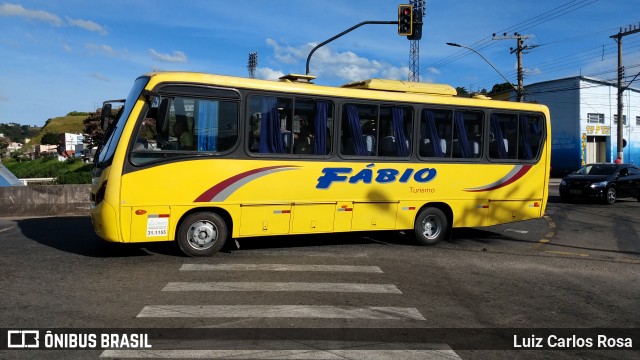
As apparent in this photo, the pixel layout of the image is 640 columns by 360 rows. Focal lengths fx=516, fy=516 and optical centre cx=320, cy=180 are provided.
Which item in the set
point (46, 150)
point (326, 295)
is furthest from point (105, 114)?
A: point (46, 150)

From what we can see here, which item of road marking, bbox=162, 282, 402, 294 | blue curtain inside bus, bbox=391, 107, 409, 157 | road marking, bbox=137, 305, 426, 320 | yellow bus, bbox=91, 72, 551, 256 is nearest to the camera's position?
road marking, bbox=137, 305, 426, 320

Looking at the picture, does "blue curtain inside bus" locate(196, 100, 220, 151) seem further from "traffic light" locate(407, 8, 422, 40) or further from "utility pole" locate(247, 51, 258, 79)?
"utility pole" locate(247, 51, 258, 79)

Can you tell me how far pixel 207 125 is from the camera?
8.24 metres

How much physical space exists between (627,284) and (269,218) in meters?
5.54

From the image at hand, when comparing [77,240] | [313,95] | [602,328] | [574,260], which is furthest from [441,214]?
[77,240]

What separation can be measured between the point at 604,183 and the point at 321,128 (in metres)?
14.8

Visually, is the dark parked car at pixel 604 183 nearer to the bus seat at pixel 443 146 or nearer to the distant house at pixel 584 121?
the bus seat at pixel 443 146

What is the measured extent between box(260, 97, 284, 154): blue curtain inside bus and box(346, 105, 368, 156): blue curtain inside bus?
54.9 inches

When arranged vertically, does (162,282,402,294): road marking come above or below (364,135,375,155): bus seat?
below

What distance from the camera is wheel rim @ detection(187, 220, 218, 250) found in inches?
328

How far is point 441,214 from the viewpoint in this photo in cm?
1046

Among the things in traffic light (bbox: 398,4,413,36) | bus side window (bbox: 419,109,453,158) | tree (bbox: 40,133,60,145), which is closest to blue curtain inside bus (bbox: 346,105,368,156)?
bus side window (bbox: 419,109,453,158)

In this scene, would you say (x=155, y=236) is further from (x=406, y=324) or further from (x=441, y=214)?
(x=441, y=214)

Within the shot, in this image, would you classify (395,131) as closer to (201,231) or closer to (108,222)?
(201,231)
